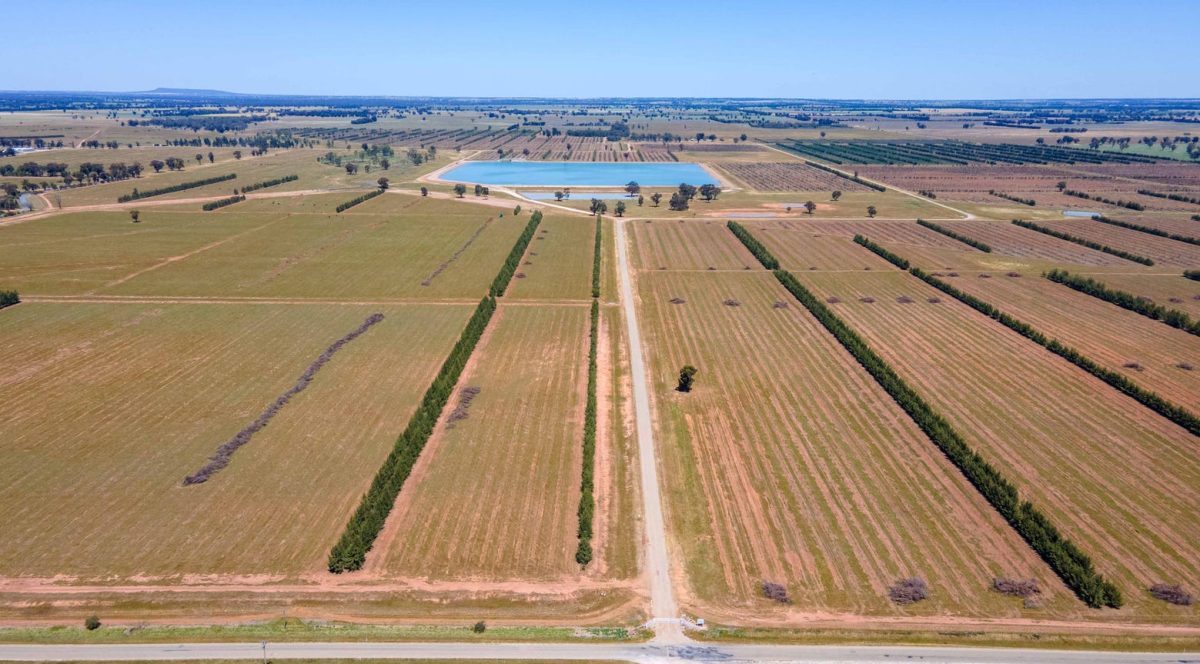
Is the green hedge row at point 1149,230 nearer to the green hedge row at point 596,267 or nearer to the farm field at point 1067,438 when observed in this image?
the farm field at point 1067,438

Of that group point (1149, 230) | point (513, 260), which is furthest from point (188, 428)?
point (1149, 230)

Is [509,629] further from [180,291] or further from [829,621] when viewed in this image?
[180,291]

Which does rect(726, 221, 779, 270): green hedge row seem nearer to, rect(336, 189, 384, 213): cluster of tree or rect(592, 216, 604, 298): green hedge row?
rect(592, 216, 604, 298): green hedge row

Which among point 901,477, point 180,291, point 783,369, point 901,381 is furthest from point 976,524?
point 180,291

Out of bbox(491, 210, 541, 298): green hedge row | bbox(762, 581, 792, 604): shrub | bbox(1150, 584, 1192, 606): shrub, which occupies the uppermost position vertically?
bbox(491, 210, 541, 298): green hedge row

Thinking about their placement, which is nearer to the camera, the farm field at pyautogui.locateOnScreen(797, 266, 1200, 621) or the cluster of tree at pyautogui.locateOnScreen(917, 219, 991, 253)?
the farm field at pyautogui.locateOnScreen(797, 266, 1200, 621)

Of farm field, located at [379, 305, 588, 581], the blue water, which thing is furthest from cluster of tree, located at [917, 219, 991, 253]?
farm field, located at [379, 305, 588, 581]
